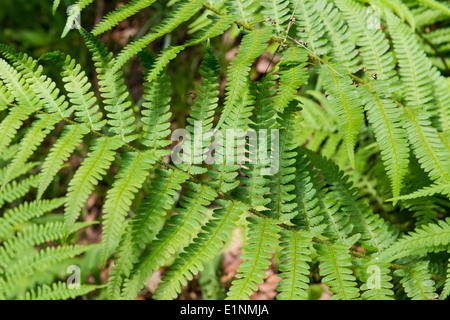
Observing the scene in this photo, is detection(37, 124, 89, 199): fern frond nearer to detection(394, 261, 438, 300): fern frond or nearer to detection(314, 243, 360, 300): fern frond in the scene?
detection(314, 243, 360, 300): fern frond

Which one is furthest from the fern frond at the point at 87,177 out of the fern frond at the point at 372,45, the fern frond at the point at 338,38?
the fern frond at the point at 372,45

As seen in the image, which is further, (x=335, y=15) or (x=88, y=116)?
(x=335, y=15)

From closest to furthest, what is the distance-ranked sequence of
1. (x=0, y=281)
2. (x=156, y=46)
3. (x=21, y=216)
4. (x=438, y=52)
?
(x=0, y=281), (x=21, y=216), (x=438, y=52), (x=156, y=46)

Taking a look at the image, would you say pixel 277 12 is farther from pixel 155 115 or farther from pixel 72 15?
pixel 72 15

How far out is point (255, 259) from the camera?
1.35 metres

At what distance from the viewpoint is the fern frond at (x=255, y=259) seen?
1287 millimetres

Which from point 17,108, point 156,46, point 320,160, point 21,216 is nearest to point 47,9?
point 156,46

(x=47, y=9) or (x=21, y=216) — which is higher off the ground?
(x=47, y=9)
